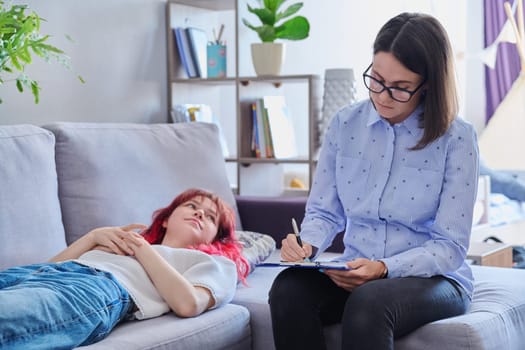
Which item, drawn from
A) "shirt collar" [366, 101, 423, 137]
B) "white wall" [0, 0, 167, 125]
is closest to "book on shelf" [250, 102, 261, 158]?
"white wall" [0, 0, 167, 125]

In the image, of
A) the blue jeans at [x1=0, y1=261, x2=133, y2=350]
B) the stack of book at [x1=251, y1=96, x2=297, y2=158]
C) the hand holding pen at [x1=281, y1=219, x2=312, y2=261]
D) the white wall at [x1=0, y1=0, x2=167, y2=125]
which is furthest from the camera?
the stack of book at [x1=251, y1=96, x2=297, y2=158]

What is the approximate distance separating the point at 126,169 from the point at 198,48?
1028 millimetres

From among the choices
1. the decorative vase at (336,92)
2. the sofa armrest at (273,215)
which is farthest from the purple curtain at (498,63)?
the sofa armrest at (273,215)

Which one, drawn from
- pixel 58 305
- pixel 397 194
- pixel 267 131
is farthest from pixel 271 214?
pixel 58 305

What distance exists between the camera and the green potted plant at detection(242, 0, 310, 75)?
10.5 feet

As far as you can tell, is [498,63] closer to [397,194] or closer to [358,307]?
[397,194]

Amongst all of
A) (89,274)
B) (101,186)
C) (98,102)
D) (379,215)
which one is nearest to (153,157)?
(101,186)

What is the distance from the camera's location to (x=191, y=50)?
3.44 metres

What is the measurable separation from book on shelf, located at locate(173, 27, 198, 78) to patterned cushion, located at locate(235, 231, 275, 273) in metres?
1.07

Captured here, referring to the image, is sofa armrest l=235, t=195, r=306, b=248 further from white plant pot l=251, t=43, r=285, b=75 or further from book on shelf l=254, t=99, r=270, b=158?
white plant pot l=251, t=43, r=285, b=75

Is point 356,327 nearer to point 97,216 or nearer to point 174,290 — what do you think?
point 174,290

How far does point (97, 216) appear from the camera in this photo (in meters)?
2.41

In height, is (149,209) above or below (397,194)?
below

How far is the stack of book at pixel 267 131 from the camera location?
3348 millimetres
